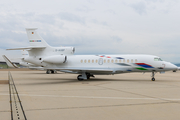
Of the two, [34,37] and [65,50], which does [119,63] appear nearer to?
[65,50]

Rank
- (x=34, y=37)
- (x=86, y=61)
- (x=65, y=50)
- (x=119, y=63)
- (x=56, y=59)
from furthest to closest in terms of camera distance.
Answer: (x=65, y=50)
(x=34, y=37)
(x=86, y=61)
(x=56, y=59)
(x=119, y=63)

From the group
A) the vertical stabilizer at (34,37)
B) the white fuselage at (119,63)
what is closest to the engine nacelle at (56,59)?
the white fuselage at (119,63)

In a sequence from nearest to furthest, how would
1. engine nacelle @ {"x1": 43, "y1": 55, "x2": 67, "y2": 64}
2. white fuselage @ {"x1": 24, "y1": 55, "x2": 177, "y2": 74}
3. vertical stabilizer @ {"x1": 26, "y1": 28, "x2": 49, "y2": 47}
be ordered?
white fuselage @ {"x1": 24, "y1": 55, "x2": 177, "y2": 74}
engine nacelle @ {"x1": 43, "y1": 55, "x2": 67, "y2": 64}
vertical stabilizer @ {"x1": 26, "y1": 28, "x2": 49, "y2": 47}

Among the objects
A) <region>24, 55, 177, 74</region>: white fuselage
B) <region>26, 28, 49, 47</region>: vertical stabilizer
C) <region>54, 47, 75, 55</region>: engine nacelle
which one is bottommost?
<region>24, 55, 177, 74</region>: white fuselage

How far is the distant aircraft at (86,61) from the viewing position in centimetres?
1866

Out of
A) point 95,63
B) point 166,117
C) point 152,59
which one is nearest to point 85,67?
point 95,63

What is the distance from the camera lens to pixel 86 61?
2034cm

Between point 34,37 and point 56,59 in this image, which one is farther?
point 34,37

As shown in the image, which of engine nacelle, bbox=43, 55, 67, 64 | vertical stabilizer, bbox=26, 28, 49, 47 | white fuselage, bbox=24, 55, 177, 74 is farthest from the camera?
vertical stabilizer, bbox=26, 28, 49, 47

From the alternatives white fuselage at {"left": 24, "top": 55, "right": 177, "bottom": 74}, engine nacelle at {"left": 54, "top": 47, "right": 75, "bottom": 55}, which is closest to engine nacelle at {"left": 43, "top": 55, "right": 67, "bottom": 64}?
white fuselage at {"left": 24, "top": 55, "right": 177, "bottom": 74}

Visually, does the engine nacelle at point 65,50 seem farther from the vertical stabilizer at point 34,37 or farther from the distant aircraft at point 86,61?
the vertical stabilizer at point 34,37

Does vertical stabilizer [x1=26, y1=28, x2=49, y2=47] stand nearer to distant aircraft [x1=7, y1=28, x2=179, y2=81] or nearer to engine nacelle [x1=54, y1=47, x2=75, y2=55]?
distant aircraft [x1=7, y1=28, x2=179, y2=81]

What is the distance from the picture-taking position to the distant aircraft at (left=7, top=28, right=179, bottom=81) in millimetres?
18656

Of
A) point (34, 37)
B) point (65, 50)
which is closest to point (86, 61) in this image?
point (65, 50)
